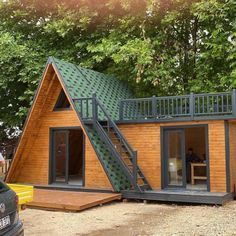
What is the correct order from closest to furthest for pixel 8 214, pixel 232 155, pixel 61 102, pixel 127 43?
pixel 8 214, pixel 232 155, pixel 61 102, pixel 127 43

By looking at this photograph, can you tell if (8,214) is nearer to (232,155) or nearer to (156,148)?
(156,148)

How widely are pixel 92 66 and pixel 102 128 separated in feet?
21.2

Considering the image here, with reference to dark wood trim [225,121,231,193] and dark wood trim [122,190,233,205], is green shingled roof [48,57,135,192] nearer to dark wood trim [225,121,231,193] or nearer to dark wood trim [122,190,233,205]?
dark wood trim [122,190,233,205]

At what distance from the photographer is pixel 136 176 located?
1156 cm

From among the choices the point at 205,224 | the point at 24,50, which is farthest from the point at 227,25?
the point at 205,224

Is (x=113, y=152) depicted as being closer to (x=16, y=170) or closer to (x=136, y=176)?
(x=136, y=176)

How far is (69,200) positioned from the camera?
34.4 ft

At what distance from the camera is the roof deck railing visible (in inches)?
463

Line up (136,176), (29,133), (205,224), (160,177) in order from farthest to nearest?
(29,133) < (160,177) < (136,176) < (205,224)

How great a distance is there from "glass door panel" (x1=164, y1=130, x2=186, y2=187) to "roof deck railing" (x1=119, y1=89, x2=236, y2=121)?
61cm

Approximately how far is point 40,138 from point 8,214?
31.1 ft

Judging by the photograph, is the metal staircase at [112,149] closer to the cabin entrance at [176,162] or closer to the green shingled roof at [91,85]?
the green shingled roof at [91,85]

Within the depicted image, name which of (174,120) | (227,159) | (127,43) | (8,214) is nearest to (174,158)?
(174,120)

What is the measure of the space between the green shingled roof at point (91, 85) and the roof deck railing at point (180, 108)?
64cm
